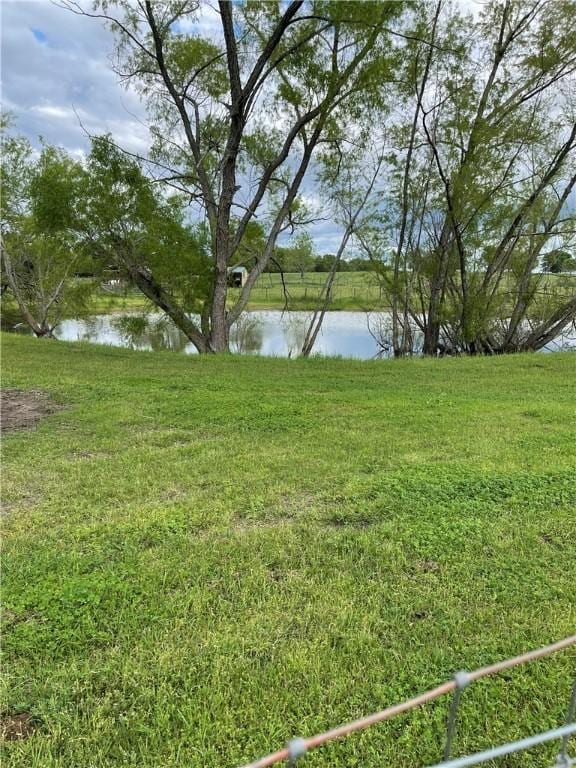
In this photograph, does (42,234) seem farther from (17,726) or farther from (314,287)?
(17,726)

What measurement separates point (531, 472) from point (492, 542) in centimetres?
106

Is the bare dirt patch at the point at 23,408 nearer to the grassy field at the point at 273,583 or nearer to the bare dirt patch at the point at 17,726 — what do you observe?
the grassy field at the point at 273,583

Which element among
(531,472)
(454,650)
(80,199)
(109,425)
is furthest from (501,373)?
(80,199)

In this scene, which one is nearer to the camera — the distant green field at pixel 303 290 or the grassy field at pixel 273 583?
the grassy field at pixel 273 583

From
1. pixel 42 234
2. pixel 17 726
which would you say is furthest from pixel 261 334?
pixel 17 726

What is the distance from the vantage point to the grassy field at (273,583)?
149cm

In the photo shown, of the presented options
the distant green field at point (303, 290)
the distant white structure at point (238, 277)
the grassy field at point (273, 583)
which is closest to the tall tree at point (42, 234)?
the distant green field at point (303, 290)

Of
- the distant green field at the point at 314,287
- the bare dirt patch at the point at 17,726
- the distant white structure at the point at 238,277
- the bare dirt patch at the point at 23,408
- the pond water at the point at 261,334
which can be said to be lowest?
the bare dirt patch at the point at 17,726

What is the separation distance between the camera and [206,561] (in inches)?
87.5

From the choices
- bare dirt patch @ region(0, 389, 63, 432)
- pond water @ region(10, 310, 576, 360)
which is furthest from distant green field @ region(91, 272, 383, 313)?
bare dirt patch @ region(0, 389, 63, 432)

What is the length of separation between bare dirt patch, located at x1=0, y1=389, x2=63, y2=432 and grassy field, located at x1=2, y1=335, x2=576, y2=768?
0.62 ft

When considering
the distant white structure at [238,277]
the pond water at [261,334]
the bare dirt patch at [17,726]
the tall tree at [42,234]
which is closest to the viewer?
the bare dirt patch at [17,726]

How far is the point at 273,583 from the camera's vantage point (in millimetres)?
2098

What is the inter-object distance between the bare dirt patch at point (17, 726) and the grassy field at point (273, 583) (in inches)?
0.9
